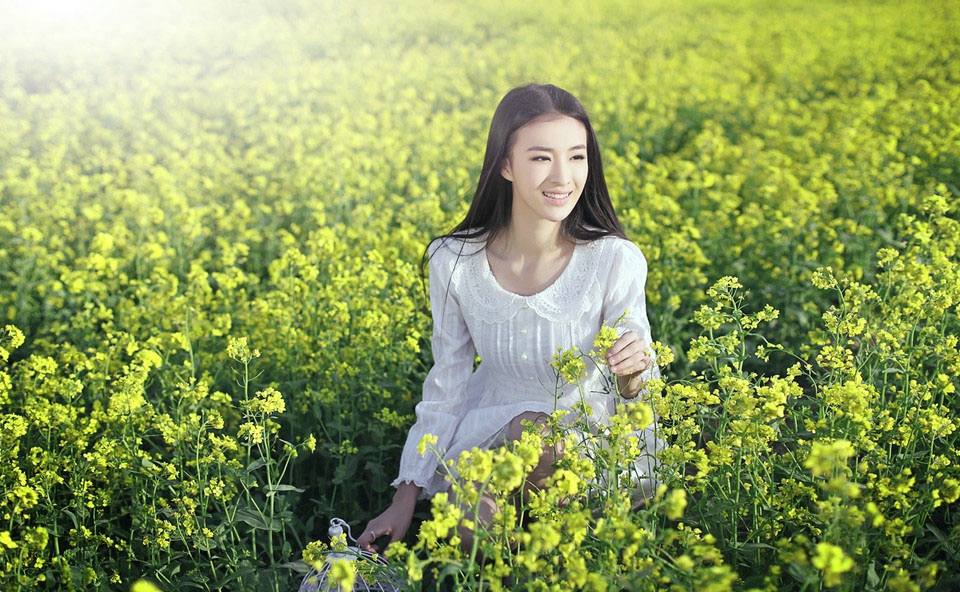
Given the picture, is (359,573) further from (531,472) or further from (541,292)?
(541,292)

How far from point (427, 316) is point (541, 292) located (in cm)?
96

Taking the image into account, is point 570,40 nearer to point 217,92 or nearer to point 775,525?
point 217,92

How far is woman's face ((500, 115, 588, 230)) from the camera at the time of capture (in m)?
2.74

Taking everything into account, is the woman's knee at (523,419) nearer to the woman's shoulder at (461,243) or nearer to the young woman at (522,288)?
the young woman at (522,288)

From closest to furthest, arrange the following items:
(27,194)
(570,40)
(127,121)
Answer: (27,194) < (127,121) < (570,40)

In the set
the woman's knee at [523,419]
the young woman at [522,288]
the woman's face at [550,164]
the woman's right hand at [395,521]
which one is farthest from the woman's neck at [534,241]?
the woman's right hand at [395,521]

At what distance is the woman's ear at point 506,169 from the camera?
9.41ft

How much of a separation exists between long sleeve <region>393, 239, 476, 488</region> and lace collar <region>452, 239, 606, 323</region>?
0.18 feet

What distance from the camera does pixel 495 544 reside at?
1.96 m

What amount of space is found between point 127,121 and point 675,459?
7105 millimetres

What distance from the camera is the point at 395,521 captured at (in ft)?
8.80

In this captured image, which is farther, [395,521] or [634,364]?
[395,521]

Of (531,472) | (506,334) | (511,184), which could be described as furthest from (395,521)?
(511,184)

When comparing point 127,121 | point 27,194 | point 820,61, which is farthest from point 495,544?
point 820,61
